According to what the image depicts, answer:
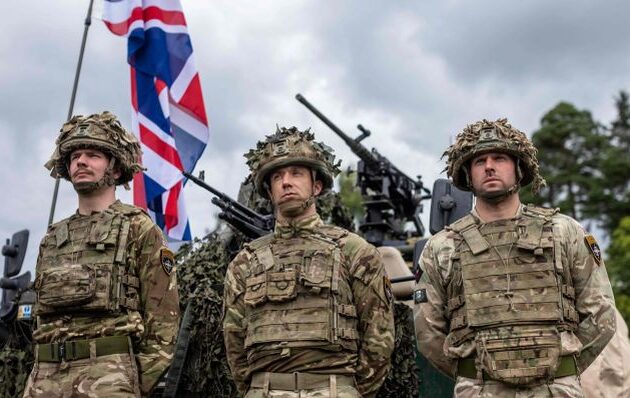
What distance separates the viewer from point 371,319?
471cm

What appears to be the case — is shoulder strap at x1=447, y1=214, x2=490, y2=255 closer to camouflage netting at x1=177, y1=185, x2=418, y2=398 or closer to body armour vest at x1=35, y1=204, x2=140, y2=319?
body armour vest at x1=35, y1=204, x2=140, y2=319

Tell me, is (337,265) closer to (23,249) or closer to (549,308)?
(549,308)

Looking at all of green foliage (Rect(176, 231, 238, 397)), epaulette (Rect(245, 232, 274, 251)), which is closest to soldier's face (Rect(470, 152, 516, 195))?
epaulette (Rect(245, 232, 274, 251))

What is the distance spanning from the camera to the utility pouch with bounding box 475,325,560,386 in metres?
4.43

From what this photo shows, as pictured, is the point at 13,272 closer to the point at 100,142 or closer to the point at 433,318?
the point at 100,142

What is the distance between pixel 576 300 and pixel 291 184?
67.2 inches

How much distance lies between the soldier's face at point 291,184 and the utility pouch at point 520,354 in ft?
4.21

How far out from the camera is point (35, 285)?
5098 millimetres

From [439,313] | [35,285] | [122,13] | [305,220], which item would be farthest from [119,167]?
[122,13]

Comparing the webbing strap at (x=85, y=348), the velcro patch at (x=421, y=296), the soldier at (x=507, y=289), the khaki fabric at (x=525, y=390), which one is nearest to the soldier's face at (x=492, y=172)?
the soldier at (x=507, y=289)

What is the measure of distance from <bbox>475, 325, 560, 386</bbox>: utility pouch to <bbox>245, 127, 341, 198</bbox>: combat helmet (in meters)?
1.33

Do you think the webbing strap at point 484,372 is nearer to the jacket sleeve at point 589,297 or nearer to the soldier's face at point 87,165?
the jacket sleeve at point 589,297

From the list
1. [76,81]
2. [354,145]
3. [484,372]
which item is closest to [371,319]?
[484,372]

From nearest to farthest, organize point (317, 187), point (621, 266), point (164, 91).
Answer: point (317, 187) < point (164, 91) < point (621, 266)
